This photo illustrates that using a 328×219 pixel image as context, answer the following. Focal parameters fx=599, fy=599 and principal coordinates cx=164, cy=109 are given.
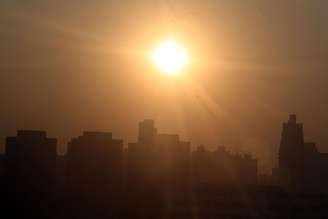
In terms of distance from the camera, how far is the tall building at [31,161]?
112 metres

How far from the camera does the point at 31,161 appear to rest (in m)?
113

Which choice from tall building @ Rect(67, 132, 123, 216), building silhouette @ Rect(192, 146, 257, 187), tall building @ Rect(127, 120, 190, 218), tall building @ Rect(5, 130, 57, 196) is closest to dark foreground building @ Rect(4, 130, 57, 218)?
tall building @ Rect(5, 130, 57, 196)

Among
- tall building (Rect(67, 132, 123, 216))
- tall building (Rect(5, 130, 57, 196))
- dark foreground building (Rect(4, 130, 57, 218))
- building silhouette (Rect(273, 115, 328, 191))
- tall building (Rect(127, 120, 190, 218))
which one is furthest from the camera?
building silhouette (Rect(273, 115, 328, 191))

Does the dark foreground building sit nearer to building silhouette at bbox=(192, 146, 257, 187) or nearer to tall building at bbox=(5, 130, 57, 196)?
tall building at bbox=(5, 130, 57, 196)

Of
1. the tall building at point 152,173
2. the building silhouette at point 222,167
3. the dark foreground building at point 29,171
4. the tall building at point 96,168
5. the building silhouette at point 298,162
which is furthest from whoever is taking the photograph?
the building silhouette at point 298,162

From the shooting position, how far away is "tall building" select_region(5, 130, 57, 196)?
112 meters

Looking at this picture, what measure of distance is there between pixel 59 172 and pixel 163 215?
24.0 m

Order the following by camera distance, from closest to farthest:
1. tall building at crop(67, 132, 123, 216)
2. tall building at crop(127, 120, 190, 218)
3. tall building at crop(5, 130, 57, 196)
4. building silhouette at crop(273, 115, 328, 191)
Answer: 1. tall building at crop(127, 120, 190, 218)
2. tall building at crop(5, 130, 57, 196)
3. tall building at crop(67, 132, 123, 216)
4. building silhouette at crop(273, 115, 328, 191)

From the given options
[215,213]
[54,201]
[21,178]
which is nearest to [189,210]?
[215,213]

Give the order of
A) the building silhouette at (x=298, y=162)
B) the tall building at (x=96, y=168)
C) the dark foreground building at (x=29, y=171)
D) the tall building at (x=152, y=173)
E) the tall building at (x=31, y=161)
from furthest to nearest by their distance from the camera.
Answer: the building silhouette at (x=298, y=162) < the tall building at (x=96, y=168) < the tall building at (x=31, y=161) < the dark foreground building at (x=29, y=171) < the tall building at (x=152, y=173)

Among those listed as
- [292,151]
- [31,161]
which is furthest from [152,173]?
[292,151]

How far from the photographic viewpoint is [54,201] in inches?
4385

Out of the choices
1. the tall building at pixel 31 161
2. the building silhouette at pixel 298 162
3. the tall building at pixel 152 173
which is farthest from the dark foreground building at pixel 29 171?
the building silhouette at pixel 298 162

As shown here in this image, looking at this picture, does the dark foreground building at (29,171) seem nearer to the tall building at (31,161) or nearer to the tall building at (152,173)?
the tall building at (31,161)
